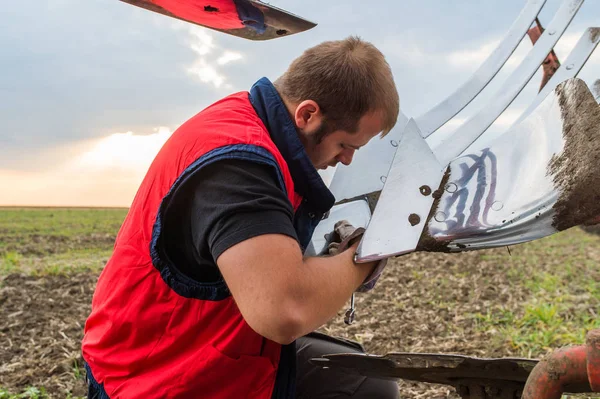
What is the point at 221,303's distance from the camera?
1.62m

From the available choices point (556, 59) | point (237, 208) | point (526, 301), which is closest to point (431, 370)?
point (237, 208)

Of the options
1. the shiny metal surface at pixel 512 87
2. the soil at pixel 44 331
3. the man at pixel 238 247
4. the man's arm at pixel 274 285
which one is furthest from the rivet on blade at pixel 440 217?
the soil at pixel 44 331

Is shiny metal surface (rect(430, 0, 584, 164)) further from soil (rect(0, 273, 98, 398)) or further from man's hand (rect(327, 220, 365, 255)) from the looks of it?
soil (rect(0, 273, 98, 398))

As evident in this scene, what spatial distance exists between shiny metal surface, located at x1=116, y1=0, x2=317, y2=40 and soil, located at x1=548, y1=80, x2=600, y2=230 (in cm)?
102

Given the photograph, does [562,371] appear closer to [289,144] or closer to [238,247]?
[238,247]

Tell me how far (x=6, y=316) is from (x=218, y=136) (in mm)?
4411

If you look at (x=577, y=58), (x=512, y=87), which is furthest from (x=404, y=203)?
(x=577, y=58)

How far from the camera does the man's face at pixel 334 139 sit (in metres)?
1.74

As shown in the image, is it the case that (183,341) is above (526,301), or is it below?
above

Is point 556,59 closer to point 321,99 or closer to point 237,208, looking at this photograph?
point 321,99

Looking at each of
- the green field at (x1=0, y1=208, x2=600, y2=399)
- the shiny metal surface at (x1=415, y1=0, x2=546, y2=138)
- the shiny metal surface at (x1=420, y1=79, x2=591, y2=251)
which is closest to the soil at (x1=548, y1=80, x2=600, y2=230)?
the shiny metal surface at (x1=420, y1=79, x2=591, y2=251)

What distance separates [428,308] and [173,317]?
412 cm

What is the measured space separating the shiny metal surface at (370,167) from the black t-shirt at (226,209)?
2.42 feet

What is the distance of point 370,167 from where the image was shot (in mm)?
2182
